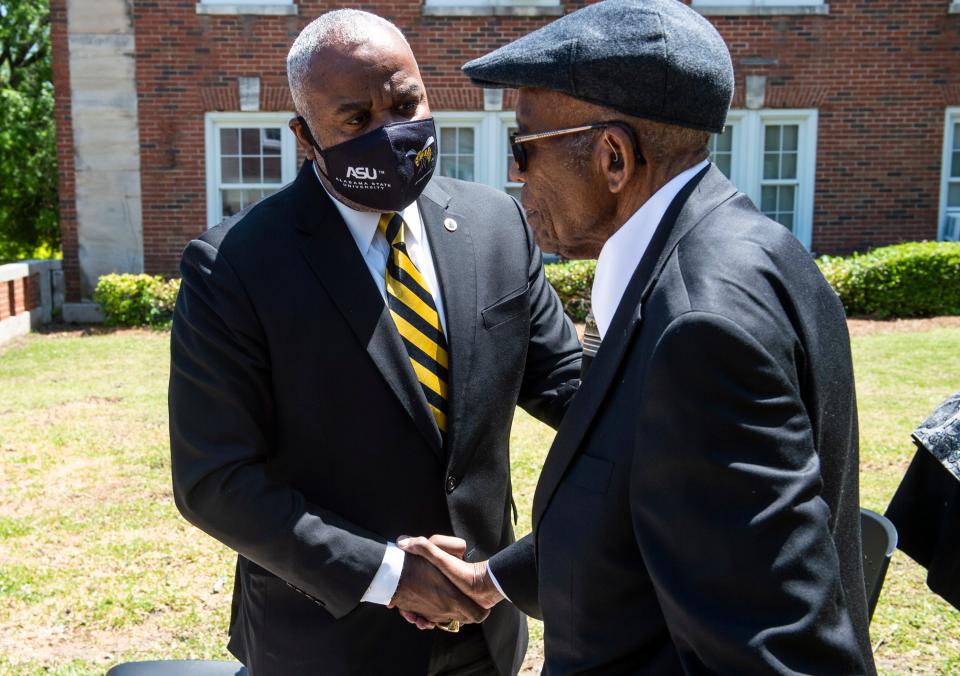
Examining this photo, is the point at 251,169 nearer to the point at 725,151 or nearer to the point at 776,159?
the point at 725,151

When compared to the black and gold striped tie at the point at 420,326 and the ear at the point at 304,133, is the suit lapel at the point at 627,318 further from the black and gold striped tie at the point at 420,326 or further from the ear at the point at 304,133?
the ear at the point at 304,133

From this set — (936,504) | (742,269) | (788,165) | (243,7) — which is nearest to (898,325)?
(788,165)

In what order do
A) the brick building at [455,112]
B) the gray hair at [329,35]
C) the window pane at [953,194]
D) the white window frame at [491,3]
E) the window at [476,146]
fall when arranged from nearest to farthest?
the gray hair at [329,35]
the brick building at [455,112]
the white window frame at [491,3]
the window at [476,146]
the window pane at [953,194]

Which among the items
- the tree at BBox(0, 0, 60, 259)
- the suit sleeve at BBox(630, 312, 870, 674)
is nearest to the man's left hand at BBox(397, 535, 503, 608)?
the suit sleeve at BBox(630, 312, 870, 674)

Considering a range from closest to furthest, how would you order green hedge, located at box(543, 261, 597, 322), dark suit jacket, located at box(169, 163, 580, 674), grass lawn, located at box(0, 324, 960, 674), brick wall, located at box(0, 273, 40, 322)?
1. dark suit jacket, located at box(169, 163, 580, 674)
2. grass lawn, located at box(0, 324, 960, 674)
3. brick wall, located at box(0, 273, 40, 322)
4. green hedge, located at box(543, 261, 597, 322)

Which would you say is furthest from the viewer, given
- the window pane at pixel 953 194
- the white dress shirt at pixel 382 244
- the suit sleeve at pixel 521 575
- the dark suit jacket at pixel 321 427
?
the window pane at pixel 953 194

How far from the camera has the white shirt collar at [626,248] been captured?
1646mm

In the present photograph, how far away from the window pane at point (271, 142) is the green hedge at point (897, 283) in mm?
4976

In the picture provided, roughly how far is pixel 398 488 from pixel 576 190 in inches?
38.7

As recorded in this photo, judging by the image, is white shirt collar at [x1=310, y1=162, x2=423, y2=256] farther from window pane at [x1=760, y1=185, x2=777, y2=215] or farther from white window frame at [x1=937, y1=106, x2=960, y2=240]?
white window frame at [x1=937, y1=106, x2=960, y2=240]

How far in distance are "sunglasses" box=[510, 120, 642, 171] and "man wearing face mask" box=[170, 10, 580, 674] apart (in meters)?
0.70

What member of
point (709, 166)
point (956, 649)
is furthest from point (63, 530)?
point (709, 166)

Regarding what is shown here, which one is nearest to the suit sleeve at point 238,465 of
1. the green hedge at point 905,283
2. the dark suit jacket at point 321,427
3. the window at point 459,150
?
the dark suit jacket at point 321,427

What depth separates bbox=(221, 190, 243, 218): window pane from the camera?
15031mm
